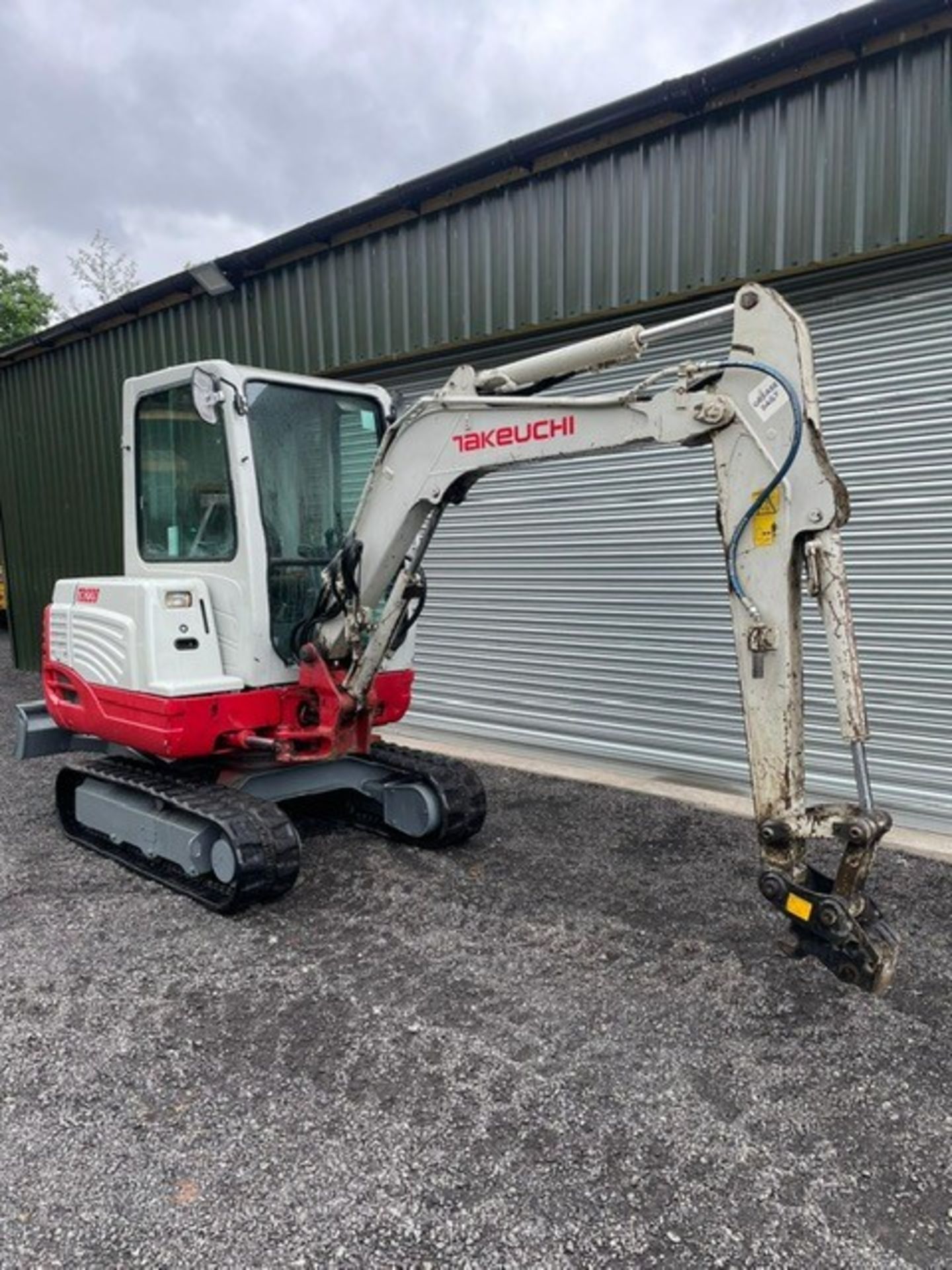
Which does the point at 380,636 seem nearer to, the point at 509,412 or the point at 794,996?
the point at 509,412

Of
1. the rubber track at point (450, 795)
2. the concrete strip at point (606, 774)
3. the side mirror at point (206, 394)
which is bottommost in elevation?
the concrete strip at point (606, 774)

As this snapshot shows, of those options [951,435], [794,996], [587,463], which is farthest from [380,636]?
[951,435]

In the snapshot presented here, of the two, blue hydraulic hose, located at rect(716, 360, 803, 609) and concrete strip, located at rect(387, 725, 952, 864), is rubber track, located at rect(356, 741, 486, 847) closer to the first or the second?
concrete strip, located at rect(387, 725, 952, 864)

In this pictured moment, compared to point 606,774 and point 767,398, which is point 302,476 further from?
point 606,774

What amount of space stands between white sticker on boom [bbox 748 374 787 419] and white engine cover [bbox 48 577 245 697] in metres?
2.96

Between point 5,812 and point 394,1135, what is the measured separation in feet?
15.0

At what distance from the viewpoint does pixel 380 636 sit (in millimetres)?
4602

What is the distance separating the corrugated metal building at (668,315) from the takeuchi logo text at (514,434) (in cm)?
285

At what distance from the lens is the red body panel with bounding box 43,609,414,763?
4.54 metres

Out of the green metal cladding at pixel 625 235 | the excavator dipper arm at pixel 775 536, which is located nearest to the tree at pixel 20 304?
the green metal cladding at pixel 625 235

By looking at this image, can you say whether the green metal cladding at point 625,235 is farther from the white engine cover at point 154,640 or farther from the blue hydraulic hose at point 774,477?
the white engine cover at point 154,640

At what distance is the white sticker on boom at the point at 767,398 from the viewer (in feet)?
10.5

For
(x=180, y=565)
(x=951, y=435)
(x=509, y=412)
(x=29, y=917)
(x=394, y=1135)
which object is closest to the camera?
(x=394, y=1135)

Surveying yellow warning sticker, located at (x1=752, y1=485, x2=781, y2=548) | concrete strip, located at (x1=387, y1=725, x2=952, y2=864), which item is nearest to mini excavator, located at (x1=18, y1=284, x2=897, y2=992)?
yellow warning sticker, located at (x1=752, y1=485, x2=781, y2=548)
